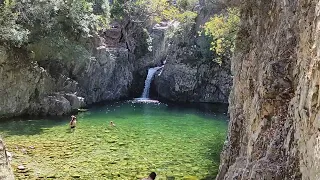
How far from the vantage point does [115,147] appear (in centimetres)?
1675

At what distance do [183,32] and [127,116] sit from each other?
1744cm

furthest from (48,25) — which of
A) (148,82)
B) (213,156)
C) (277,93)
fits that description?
(148,82)

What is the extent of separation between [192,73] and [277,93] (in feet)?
115

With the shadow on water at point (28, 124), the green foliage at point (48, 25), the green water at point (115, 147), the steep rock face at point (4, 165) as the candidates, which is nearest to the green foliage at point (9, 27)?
the green foliage at point (48, 25)

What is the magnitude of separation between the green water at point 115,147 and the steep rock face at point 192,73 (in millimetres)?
13709

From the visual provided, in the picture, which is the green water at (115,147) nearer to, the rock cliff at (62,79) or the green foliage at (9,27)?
the rock cliff at (62,79)

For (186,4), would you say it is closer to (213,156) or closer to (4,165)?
(213,156)

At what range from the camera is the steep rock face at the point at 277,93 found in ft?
14.6

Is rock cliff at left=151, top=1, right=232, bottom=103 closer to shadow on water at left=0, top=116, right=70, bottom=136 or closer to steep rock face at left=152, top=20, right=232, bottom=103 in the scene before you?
steep rock face at left=152, top=20, right=232, bottom=103

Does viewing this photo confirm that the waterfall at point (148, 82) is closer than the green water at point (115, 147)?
No

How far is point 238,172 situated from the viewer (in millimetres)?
7223

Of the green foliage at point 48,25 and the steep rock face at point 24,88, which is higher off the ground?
the green foliage at point 48,25

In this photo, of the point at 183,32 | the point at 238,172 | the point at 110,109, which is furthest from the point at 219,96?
the point at 238,172

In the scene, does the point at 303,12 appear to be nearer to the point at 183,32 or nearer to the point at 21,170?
the point at 21,170
